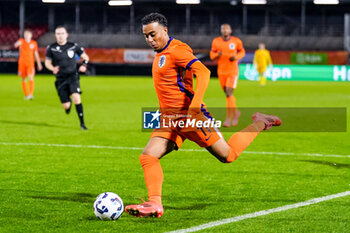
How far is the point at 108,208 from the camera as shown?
18.4 ft

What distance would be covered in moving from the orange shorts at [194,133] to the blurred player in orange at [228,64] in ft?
25.8

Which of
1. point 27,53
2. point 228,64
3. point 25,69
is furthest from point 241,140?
point 27,53

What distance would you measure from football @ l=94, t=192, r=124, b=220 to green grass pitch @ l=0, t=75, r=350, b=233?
8cm

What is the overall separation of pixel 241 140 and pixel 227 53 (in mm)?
7954

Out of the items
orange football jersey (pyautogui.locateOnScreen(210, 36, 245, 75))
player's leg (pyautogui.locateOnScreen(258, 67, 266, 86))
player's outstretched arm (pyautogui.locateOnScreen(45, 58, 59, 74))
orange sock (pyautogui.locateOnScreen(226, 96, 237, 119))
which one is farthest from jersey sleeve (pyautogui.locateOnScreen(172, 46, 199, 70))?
player's leg (pyautogui.locateOnScreen(258, 67, 266, 86))

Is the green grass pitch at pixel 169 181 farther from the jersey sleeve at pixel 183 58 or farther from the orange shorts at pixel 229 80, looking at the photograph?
the orange shorts at pixel 229 80

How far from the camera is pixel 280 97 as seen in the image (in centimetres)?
2338

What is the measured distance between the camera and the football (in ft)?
18.4

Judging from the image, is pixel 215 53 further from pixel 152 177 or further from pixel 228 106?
pixel 152 177

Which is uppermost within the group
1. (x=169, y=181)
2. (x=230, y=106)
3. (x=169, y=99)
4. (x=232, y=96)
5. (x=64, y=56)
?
(x=64, y=56)

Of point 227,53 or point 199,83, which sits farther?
point 227,53

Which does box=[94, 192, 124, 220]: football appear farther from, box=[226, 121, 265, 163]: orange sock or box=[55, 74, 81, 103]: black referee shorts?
box=[55, 74, 81, 103]: black referee shorts

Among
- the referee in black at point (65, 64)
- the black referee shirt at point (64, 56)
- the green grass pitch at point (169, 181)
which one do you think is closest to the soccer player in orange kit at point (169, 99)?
the green grass pitch at point (169, 181)

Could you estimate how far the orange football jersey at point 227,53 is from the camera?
14.0 metres
